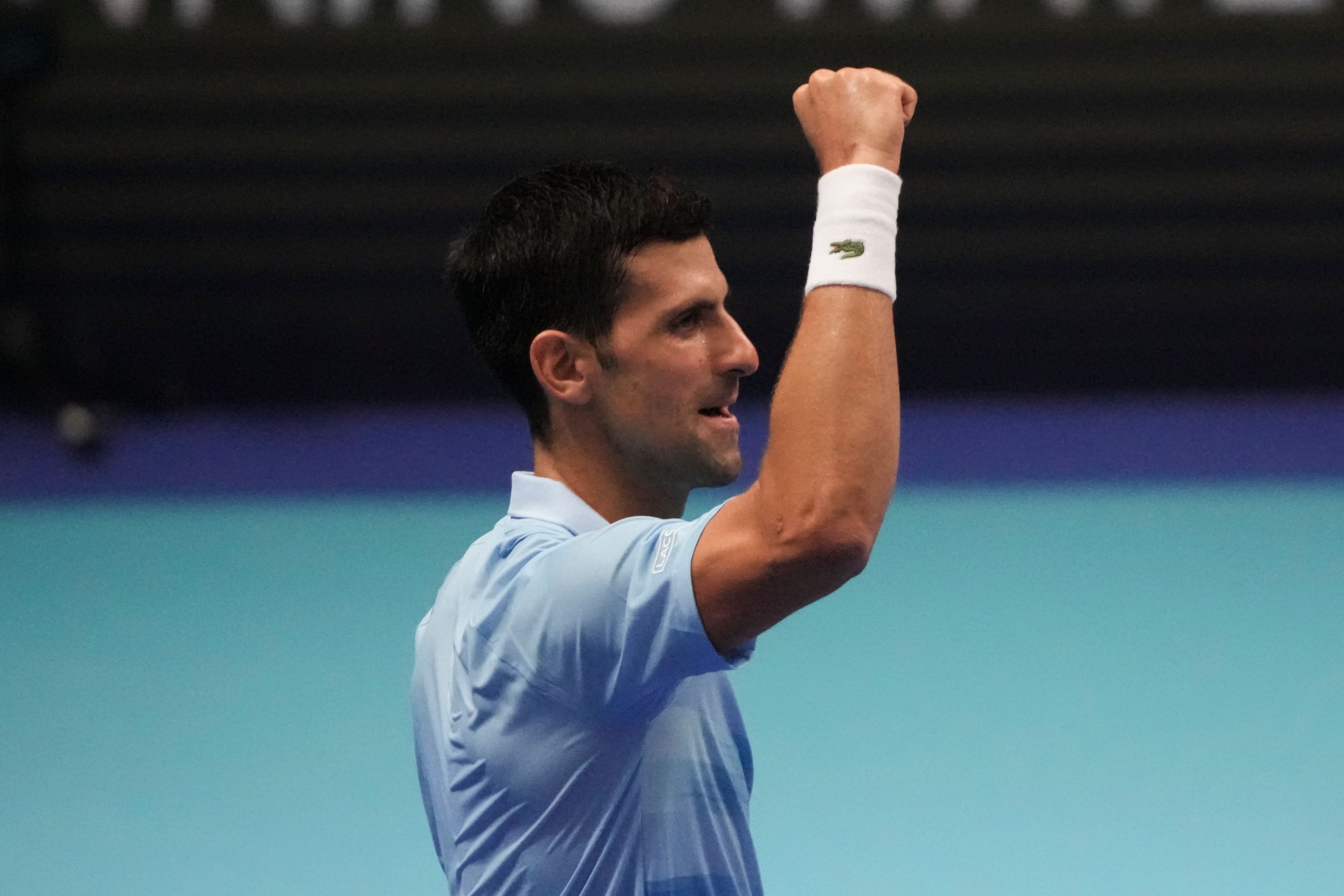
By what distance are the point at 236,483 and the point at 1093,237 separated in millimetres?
5342

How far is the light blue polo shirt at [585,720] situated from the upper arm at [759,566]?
2 cm

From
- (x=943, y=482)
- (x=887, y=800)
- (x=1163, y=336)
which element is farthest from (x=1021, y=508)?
(x=887, y=800)

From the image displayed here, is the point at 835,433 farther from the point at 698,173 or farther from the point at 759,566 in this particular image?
the point at 698,173

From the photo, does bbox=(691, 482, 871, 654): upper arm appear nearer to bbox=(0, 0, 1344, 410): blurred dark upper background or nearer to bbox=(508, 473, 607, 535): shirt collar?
bbox=(508, 473, 607, 535): shirt collar

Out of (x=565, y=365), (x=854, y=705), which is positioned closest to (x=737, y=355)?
(x=565, y=365)

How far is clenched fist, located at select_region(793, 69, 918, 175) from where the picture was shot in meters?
1.51

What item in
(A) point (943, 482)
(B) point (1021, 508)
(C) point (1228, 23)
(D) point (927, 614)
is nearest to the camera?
(D) point (927, 614)

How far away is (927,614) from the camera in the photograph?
588 centimetres

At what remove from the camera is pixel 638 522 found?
59.0 inches

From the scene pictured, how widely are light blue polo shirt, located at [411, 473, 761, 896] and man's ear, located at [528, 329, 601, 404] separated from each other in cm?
13

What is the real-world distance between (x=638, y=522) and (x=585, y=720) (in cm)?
21

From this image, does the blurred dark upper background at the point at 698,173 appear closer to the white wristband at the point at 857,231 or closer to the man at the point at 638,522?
the man at the point at 638,522

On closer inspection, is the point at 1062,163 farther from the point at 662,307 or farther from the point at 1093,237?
the point at 662,307

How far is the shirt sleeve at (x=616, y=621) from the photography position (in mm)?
1402
